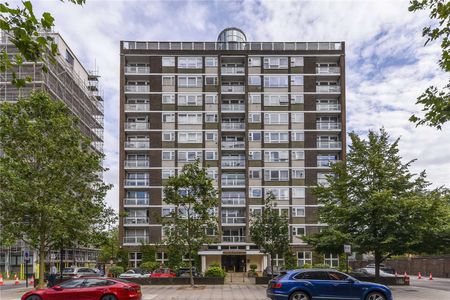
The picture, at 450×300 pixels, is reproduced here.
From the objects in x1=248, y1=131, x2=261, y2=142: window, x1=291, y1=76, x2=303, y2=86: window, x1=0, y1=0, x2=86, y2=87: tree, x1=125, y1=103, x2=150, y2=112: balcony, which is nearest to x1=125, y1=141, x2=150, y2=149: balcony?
x1=125, y1=103, x2=150, y2=112: balcony

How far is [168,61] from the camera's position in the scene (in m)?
62.7

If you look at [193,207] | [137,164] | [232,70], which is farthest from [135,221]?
[193,207]

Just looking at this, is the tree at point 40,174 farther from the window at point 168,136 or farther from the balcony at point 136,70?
the balcony at point 136,70

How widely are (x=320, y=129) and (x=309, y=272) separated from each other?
148ft

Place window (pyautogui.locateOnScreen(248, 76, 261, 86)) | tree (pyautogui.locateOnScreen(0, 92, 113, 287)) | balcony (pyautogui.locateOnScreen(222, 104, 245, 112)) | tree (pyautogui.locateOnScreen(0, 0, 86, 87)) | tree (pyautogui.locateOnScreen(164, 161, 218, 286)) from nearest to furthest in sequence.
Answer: tree (pyautogui.locateOnScreen(0, 0, 86, 87)) → tree (pyautogui.locateOnScreen(0, 92, 113, 287)) → tree (pyautogui.locateOnScreen(164, 161, 218, 286)) → balcony (pyautogui.locateOnScreen(222, 104, 245, 112)) → window (pyautogui.locateOnScreen(248, 76, 261, 86))

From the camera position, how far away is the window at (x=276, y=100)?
61969mm

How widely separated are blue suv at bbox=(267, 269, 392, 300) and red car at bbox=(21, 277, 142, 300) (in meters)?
5.44

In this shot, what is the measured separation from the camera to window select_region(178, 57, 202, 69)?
6269cm

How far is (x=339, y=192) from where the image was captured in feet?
98.3

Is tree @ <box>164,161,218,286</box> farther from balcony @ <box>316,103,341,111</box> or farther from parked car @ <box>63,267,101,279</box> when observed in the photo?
balcony @ <box>316,103,341,111</box>

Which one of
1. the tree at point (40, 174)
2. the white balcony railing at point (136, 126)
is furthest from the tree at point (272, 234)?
the white balcony railing at point (136, 126)

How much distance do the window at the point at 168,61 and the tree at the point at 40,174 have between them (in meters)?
37.6

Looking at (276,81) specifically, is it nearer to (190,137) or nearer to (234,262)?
(190,137)

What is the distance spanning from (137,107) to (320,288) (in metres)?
47.4
